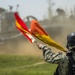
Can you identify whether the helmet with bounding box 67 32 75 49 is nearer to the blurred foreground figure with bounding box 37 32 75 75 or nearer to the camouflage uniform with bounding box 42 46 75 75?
the blurred foreground figure with bounding box 37 32 75 75

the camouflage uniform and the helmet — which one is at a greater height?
the helmet

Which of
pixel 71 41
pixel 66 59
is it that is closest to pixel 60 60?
pixel 66 59

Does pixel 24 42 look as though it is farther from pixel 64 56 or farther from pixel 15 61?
pixel 64 56

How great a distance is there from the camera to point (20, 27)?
588 cm

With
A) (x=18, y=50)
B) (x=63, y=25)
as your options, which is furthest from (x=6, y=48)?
(x=63, y=25)

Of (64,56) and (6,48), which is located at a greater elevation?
(64,56)

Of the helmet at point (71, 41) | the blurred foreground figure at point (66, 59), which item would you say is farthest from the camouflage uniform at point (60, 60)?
the helmet at point (71, 41)

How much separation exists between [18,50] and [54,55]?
31427 mm

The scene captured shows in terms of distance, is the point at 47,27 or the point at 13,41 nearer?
the point at 13,41

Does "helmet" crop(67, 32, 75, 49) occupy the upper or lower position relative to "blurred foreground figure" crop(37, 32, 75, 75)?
upper

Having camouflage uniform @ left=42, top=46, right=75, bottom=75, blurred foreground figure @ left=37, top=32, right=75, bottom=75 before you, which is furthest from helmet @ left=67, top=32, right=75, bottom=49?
camouflage uniform @ left=42, top=46, right=75, bottom=75

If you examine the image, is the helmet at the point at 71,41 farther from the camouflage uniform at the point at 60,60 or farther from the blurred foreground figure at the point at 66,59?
the camouflage uniform at the point at 60,60

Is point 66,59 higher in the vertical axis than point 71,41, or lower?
lower

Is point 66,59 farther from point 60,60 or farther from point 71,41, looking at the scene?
point 71,41
